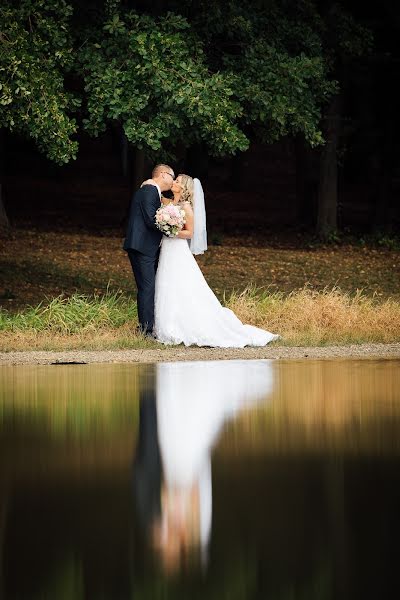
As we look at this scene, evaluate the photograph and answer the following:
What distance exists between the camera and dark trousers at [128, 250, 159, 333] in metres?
18.4

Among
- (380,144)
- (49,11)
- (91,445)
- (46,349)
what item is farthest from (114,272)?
(91,445)

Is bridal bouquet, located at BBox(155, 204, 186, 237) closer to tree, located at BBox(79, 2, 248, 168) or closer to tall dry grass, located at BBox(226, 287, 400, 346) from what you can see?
tall dry grass, located at BBox(226, 287, 400, 346)

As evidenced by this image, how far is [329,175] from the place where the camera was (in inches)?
1462

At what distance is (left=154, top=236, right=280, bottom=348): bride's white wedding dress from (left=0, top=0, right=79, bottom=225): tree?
14.1ft

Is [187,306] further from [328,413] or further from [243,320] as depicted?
[328,413]

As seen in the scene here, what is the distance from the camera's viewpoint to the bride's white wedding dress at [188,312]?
1831 centimetres

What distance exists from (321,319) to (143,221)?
3225mm

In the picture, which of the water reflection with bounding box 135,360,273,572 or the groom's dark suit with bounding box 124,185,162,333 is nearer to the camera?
the water reflection with bounding box 135,360,273,572

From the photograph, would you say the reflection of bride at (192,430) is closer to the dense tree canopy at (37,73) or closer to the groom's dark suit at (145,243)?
the groom's dark suit at (145,243)

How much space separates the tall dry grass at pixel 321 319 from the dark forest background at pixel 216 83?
3453mm

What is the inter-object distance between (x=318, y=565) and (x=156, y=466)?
2.97 m

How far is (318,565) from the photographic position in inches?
246

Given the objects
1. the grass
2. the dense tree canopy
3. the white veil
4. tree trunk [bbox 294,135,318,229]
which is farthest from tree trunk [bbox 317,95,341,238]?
the white veil

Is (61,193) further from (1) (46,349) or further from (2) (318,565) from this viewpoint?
(2) (318,565)
